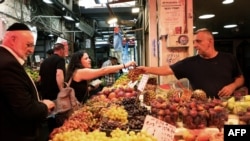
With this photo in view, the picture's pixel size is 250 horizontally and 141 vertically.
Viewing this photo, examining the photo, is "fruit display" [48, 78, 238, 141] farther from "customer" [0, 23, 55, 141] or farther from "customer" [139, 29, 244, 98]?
"customer" [139, 29, 244, 98]

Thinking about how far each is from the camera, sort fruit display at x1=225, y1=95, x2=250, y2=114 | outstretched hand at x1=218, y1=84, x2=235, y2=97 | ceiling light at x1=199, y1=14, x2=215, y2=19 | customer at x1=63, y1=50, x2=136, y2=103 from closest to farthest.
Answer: fruit display at x1=225, y1=95, x2=250, y2=114, outstretched hand at x1=218, y1=84, x2=235, y2=97, customer at x1=63, y1=50, x2=136, y2=103, ceiling light at x1=199, y1=14, x2=215, y2=19

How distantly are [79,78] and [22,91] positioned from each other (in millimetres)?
1992

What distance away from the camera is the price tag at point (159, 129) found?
2438 millimetres


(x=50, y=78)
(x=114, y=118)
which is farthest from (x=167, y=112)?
(x=50, y=78)

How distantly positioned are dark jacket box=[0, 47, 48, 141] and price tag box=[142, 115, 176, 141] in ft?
3.05

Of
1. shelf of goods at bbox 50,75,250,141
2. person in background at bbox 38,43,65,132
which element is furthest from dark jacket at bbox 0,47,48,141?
person in background at bbox 38,43,65,132

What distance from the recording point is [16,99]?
2.68 m

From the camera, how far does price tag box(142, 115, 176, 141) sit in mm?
2438

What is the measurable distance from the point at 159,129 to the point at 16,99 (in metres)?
1.14

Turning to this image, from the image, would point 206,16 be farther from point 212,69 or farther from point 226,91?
point 226,91

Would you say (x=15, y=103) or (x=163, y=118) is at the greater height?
(x=15, y=103)

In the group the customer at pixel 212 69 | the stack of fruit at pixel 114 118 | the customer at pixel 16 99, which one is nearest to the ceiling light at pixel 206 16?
the customer at pixel 212 69

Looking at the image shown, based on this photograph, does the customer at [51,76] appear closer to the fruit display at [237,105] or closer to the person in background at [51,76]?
Answer: the person in background at [51,76]

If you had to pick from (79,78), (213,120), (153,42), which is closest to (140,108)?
(213,120)
